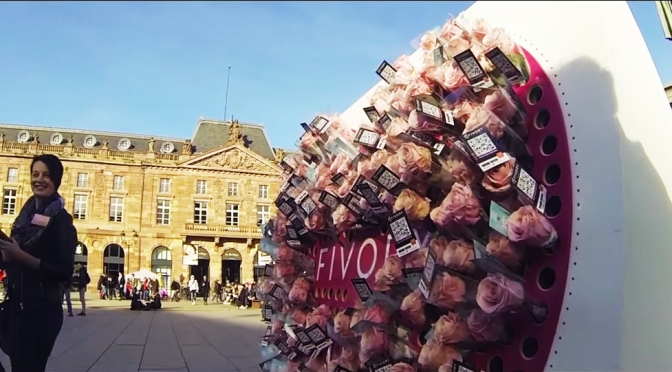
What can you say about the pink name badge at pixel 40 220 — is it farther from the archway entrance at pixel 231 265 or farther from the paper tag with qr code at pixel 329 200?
the archway entrance at pixel 231 265

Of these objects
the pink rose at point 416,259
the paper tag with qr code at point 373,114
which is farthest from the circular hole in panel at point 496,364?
the paper tag with qr code at point 373,114

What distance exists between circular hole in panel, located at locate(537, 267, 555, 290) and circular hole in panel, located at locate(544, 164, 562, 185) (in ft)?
1.03

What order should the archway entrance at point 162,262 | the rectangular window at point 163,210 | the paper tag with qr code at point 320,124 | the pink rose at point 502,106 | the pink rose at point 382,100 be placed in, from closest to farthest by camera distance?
the pink rose at point 502,106
the pink rose at point 382,100
the paper tag with qr code at point 320,124
the archway entrance at point 162,262
the rectangular window at point 163,210

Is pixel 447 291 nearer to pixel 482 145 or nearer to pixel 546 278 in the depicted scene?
pixel 546 278

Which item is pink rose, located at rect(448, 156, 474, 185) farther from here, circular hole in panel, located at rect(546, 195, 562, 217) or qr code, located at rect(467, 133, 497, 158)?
circular hole in panel, located at rect(546, 195, 562, 217)

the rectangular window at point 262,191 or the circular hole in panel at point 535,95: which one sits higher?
the rectangular window at point 262,191

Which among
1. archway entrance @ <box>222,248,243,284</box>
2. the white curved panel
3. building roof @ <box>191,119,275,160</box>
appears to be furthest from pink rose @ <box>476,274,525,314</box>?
building roof @ <box>191,119,275,160</box>

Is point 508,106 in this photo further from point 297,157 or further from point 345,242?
point 297,157

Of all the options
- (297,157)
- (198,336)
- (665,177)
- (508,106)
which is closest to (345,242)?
(297,157)

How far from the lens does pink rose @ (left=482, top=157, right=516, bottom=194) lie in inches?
83.7

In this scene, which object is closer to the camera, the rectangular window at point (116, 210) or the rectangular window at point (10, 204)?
the rectangular window at point (10, 204)

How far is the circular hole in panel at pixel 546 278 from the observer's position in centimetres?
212

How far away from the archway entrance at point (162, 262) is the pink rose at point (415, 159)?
4707 centimetres

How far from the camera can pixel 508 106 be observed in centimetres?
230
